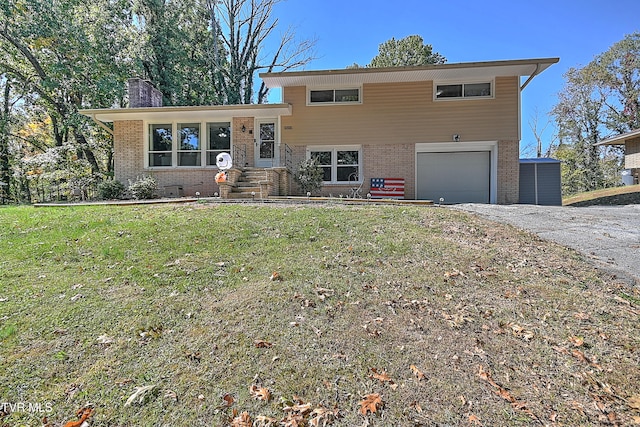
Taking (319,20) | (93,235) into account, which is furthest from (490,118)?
(319,20)

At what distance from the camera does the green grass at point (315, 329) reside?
88.7 inches

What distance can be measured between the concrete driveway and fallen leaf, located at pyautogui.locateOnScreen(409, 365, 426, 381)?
312 centimetres

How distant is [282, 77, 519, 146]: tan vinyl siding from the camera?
39.5 ft

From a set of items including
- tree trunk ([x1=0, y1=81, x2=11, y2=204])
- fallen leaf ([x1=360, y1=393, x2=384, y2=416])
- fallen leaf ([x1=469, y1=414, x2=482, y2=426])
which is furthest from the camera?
tree trunk ([x1=0, y1=81, x2=11, y2=204])

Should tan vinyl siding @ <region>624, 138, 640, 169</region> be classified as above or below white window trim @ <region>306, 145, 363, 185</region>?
above

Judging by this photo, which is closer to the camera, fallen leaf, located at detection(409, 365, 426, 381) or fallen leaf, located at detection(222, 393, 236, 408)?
fallen leaf, located at detection(222, 393, 236, 408)

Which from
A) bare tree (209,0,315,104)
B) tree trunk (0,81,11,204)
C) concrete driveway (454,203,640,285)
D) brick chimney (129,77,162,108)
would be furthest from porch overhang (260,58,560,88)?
tree trunk (0,81,11,204)

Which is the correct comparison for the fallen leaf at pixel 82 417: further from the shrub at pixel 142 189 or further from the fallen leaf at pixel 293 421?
the shrub at pixel 142 189

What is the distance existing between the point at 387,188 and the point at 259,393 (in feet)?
35.9

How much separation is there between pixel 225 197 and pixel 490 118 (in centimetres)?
993

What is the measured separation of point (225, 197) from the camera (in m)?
10.8

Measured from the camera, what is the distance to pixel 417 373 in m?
2.48

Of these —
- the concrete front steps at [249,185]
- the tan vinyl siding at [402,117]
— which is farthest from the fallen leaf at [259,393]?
the tan vinyl siding at [402,117]

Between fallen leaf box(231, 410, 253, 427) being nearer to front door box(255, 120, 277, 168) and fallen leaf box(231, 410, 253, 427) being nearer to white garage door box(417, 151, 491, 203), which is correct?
front door box(255, 120, 277, 168)
